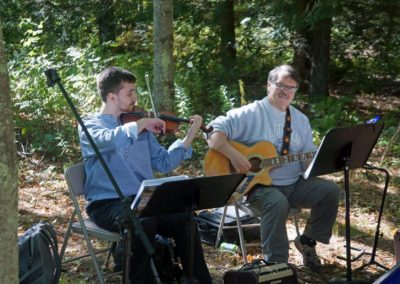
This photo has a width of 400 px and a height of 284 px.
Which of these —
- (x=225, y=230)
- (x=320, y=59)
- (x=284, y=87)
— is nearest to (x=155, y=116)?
(x=284, y=87)

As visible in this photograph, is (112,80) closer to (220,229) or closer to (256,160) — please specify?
(256,160)

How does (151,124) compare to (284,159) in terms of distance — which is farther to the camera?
(284,159)

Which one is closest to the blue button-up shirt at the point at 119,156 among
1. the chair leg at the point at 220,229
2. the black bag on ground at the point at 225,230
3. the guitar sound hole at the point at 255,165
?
the guitar sound hole at the point at 255,165

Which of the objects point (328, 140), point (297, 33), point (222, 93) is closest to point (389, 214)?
point (328, 140)

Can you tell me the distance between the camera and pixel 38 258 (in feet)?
10.3

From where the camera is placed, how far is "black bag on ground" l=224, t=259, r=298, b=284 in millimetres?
3359

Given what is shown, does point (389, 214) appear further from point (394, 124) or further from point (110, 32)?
point (110, 32)

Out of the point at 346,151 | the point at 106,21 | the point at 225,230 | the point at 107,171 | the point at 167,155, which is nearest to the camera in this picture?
the point at 107,171

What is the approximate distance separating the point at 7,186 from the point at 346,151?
2.27m

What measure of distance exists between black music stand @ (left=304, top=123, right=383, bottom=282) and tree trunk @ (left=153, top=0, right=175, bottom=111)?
3073 millimetres

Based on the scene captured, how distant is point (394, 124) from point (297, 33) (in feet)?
6.48

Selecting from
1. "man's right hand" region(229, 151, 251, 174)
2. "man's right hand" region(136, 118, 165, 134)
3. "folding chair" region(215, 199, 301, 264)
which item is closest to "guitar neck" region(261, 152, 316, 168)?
"man's right hand" region(229, 151, 251, 174)

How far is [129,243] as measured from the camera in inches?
116

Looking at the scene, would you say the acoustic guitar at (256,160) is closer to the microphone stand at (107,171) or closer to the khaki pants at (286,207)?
the khaki pants at (286,207)
